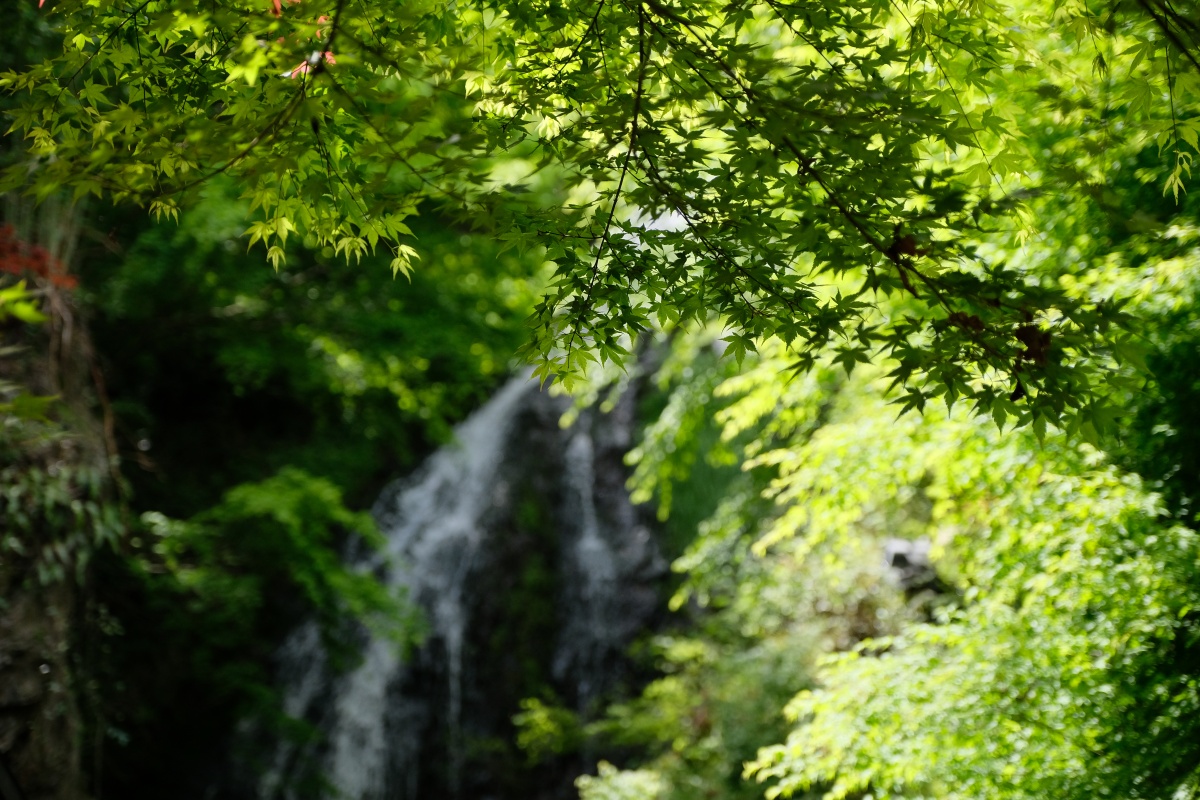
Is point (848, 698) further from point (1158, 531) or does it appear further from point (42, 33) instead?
point (42, 33)

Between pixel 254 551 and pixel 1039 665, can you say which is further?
pixel 254 551

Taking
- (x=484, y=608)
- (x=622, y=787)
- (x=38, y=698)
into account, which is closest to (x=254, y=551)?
(x=38, y=698)

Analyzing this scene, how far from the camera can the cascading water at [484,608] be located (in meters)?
7.34

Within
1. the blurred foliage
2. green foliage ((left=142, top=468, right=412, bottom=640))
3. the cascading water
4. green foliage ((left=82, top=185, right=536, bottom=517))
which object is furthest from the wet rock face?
the cascading water

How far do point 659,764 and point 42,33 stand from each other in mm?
6492

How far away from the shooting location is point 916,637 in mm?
3275

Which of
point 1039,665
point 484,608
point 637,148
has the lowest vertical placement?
point 1039,665

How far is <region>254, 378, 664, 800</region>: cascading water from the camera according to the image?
289 inches

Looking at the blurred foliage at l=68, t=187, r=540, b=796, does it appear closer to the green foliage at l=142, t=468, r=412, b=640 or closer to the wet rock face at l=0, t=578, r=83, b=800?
the green foliage at l=142, t=468, r=412, b=640

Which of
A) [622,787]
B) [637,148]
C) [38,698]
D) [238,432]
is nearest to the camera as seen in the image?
[637,148]

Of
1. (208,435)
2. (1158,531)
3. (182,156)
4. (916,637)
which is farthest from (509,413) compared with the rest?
(182,156)

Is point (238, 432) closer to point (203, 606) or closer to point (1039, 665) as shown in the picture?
point (203, 606)

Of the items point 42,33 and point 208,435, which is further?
point 208,435

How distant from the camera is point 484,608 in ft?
28.2
